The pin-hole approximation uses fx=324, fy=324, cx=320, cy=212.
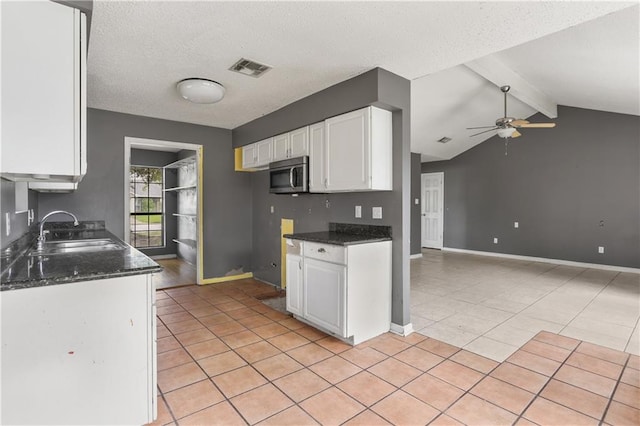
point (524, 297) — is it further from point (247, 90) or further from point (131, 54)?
point (131, 54)

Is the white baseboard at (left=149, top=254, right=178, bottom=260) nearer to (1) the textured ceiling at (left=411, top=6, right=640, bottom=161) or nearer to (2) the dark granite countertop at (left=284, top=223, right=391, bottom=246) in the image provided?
(2) the dark granite countertop at (left=284, top=223, right=391, bottom=246)

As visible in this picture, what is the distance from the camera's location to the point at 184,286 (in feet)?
15.4

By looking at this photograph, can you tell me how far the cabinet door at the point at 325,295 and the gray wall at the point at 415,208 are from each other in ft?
15.4

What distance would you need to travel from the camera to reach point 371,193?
3238 millimetres

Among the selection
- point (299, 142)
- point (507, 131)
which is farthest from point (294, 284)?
point (507, 131)

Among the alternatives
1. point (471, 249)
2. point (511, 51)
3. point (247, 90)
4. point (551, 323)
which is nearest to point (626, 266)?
point (471, 249)

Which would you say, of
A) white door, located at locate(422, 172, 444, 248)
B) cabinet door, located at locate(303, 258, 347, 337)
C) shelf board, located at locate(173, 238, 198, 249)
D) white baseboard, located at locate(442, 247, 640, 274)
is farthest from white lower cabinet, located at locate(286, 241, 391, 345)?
white door, located at locate(422, 172, 444, 248)

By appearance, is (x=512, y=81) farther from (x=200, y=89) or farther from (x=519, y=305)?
(x=200, y=89)

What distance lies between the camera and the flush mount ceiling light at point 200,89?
3049 millimetres

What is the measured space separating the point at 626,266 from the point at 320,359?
633cm

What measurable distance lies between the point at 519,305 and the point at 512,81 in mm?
3321

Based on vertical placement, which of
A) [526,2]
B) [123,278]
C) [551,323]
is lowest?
[551,323]

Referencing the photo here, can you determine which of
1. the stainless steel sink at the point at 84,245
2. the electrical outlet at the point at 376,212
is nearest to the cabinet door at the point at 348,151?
the electrical outlet at the point at 376,212

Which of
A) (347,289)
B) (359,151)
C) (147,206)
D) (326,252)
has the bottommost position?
(347,289)
